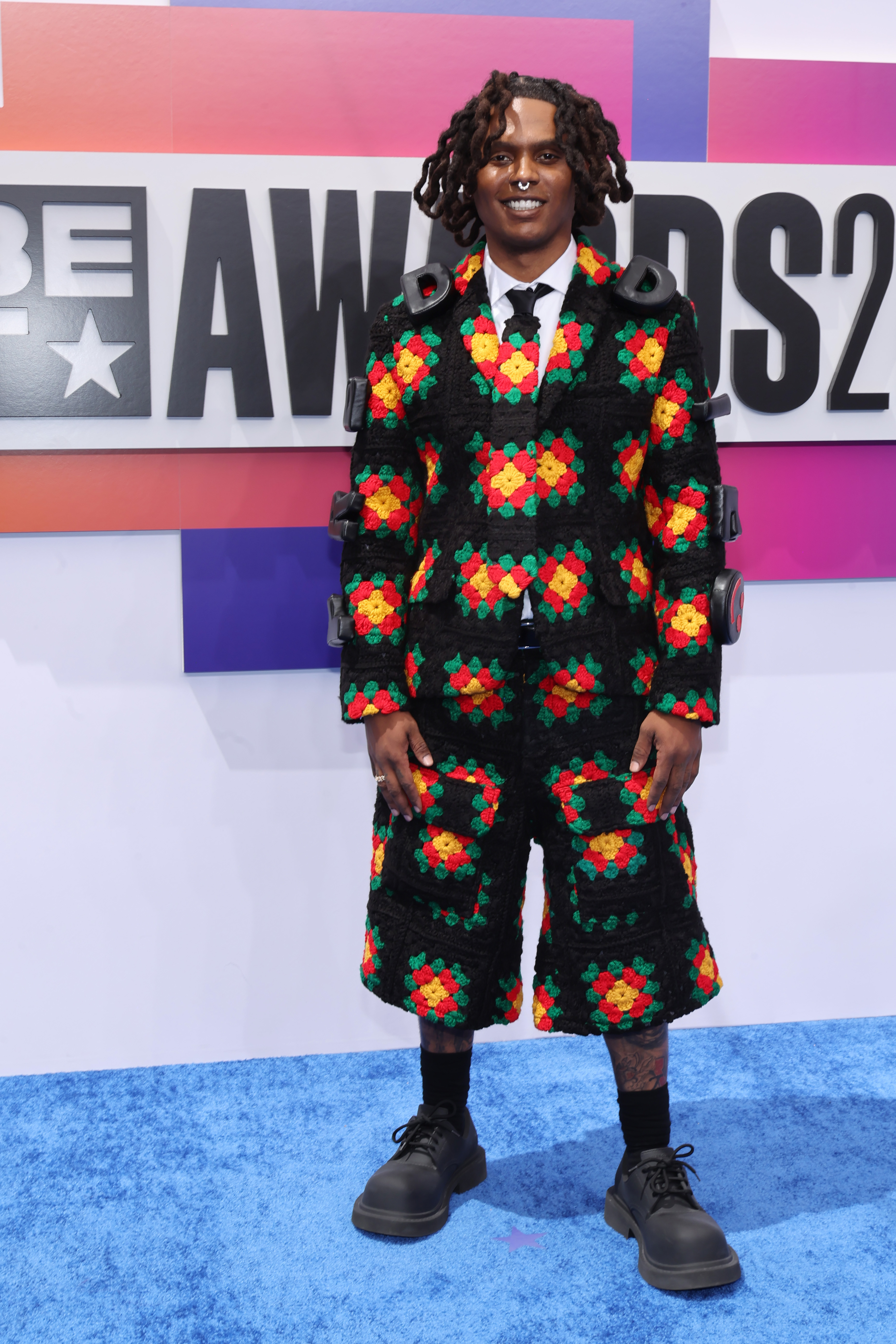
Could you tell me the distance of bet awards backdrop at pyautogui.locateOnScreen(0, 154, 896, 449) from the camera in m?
1.95

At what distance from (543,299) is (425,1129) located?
4.11 feet

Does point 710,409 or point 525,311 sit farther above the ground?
point 525,311

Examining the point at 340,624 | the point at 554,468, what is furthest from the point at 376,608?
the point at 554,468

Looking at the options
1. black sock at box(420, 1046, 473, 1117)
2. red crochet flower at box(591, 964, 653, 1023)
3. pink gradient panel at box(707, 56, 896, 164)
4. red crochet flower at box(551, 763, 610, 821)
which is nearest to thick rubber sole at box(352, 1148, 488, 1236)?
black sock at box(420, 1046, 473, 1117)

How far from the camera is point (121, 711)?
209 centimetres

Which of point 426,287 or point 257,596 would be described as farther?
point 257,596

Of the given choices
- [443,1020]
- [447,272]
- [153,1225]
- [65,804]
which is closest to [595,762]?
[443,1020]

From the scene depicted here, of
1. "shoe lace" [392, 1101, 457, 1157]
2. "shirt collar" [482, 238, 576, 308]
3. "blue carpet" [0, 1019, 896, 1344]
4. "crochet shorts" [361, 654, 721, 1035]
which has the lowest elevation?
"blue carpet" [0, 1019, 896, 1344]

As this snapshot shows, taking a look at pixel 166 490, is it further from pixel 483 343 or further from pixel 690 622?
pixel 690 622

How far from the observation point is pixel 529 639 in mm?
1562

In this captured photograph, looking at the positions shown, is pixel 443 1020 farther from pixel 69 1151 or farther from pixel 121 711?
pixel 121 711

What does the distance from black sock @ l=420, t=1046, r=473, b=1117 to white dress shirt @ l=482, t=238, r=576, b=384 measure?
3.40ft

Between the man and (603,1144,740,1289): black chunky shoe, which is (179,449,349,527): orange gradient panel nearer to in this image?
the man

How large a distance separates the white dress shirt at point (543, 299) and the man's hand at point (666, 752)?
0.79 ft
